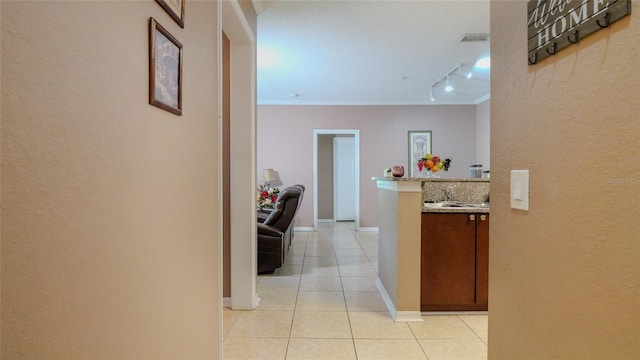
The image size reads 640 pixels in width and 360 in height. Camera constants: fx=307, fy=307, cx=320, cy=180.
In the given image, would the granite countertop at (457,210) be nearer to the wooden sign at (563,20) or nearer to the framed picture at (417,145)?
the wooden sign at (563,20)

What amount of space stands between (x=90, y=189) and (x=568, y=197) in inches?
44.0

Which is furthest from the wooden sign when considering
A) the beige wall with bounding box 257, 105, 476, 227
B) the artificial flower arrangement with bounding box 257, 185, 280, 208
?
the beige wall with bounding box 257, 105, 476, 227

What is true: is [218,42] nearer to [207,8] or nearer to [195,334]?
[207,8]

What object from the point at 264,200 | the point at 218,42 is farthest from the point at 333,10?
the point at 264,200

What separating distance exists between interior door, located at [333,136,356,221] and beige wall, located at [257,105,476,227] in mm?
1351

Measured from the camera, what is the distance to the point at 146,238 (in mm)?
955

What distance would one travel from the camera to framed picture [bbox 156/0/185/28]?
1036 millimetres

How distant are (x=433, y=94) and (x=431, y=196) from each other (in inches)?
146

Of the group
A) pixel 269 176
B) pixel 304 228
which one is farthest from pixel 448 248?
pixel 304 228

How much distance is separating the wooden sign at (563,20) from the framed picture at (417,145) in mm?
5857

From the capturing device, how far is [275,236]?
354cm

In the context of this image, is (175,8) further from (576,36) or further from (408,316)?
(408,316)

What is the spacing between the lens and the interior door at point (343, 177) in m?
7.86

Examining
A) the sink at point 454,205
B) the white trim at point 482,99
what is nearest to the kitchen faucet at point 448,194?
the sink at point 454,205
